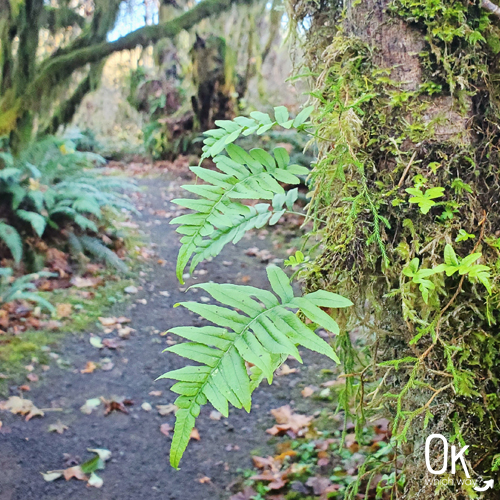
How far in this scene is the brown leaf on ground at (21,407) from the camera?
318 centimetres

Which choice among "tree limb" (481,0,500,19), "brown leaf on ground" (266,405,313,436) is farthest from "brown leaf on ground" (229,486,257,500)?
"tree limb" (481,0,500,19)

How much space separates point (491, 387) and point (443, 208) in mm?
513

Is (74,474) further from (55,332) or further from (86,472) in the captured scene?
(55,332)

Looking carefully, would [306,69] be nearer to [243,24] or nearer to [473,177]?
[473,177]

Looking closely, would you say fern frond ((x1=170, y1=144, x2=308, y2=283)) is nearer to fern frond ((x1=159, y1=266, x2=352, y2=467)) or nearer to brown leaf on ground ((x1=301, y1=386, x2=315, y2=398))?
fern frond ((x1=159, y1=266, x2=352, y2=467))

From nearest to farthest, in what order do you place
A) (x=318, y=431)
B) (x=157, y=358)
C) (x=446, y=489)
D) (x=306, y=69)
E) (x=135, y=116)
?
(x=446, y=489) → (x=306, y=69) → (x=318, y=431) → (x=157, y=358) → (x=135, y=116)

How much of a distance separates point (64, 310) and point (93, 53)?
3780 mm

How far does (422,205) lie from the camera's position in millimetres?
1180

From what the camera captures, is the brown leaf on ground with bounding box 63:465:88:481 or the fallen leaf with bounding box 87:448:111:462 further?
the fallen leaf with bounding box 87:448:111:462

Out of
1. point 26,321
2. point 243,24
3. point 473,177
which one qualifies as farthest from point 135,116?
point 473,177

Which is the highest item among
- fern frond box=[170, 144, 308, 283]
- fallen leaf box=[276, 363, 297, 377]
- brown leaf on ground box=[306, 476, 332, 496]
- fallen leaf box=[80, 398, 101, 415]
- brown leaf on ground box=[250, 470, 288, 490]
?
fern frond box=[170, 144, 308, 283]

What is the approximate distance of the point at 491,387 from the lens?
1220mm

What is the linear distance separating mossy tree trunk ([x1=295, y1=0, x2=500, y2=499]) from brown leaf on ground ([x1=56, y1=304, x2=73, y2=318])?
387 cm

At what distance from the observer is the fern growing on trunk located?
938mm
